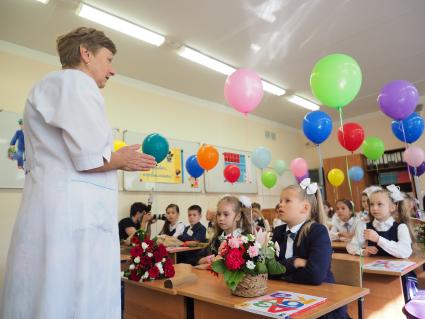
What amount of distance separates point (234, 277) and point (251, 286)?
8cm

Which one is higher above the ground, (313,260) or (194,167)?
(194,167)

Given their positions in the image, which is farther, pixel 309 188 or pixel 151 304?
pixel 309 188

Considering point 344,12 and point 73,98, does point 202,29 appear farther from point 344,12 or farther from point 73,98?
point 73,98

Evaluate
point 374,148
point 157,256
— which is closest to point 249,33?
point 374,148

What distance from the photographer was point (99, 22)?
3.44m

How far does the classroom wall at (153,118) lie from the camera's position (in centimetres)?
371

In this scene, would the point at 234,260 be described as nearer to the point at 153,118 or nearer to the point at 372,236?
the point at 372,236

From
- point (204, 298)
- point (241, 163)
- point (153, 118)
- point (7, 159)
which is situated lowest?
point (204, 298)

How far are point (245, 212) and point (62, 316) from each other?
72.4 inches

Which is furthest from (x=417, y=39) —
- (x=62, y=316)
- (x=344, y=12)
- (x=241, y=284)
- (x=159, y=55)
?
(x=62, y=316)

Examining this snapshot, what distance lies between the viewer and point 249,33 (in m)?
3.78

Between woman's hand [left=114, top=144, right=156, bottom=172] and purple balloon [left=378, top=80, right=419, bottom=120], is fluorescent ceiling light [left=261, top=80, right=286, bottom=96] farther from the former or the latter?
woman's hand [left=114, top=144, right=156, bottom=172]

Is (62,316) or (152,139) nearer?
(62,316)

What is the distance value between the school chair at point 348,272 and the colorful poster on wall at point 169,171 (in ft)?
10.9
